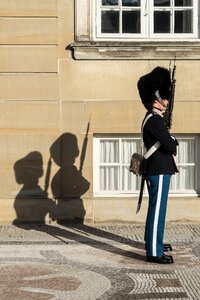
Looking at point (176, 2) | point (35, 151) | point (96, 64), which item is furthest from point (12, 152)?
point (176, 2)

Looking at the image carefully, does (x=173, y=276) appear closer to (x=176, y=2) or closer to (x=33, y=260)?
(x=33, y=260)

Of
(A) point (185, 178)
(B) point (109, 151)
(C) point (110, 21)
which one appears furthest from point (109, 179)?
(C) point (110, 21)

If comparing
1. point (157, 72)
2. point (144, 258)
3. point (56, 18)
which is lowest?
point (144, 258)

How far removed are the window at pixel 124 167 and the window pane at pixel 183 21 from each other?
143 cm

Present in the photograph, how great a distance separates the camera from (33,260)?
24.9 feet

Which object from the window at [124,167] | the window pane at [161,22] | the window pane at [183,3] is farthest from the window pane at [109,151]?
the window pane at [183,3]

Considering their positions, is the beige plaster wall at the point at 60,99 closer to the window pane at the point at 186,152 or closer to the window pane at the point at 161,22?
the window pane at the point at 186,152

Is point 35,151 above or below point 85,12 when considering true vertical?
below

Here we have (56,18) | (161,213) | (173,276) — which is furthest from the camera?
(56,18)

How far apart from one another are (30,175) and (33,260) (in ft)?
6.83

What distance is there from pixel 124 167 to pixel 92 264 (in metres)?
2.60

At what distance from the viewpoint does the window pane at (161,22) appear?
968 centimetres

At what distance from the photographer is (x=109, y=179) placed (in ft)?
32.1

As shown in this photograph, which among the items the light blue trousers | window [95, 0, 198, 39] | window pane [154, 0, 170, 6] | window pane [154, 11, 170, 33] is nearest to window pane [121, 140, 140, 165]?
window [95, 0, 198, 39]
